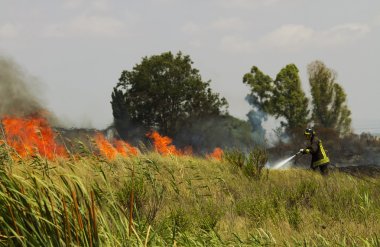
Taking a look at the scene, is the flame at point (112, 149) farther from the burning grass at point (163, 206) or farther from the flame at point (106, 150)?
the burning grass at point (163, 206)

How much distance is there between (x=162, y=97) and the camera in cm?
3288

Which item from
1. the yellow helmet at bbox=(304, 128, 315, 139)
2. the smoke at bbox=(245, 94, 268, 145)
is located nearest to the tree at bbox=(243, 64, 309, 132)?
the smoke at bbox=(245, 94, 268, 145)

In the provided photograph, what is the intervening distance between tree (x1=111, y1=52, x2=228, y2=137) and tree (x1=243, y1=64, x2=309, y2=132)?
4455 mm

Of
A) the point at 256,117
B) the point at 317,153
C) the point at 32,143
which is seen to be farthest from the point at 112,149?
the point at 256,117

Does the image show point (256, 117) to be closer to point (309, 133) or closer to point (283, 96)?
point (283, 96)

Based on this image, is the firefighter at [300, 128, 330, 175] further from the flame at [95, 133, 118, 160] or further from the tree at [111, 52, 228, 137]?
the tree at [111, 52, 228, 137]

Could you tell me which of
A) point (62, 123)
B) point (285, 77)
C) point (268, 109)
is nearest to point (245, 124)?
point (268, 109)

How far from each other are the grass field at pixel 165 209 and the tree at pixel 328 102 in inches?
Answer: 1033

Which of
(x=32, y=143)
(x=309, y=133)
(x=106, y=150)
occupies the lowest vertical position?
(x=106, y=150)

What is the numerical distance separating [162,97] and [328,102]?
505 inches

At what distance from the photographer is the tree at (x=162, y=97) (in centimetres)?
3262

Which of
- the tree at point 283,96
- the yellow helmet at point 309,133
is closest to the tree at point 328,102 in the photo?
the tree at point 283,96

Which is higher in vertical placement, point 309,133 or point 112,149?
point 309,133

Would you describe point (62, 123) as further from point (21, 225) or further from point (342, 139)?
point (21, 225)
